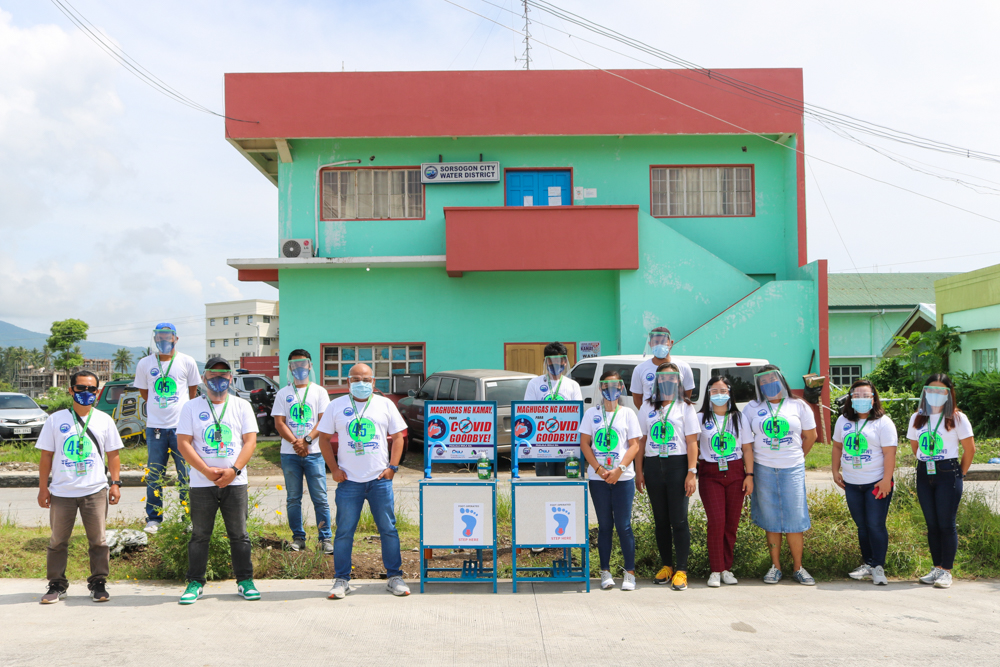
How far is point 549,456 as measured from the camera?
6613 mm

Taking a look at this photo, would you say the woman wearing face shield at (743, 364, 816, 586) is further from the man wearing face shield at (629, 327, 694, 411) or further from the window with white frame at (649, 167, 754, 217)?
the window with white frame at (649, 167, 754, 217)

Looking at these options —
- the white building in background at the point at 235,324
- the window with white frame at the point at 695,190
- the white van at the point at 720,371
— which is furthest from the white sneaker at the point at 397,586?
the white building in background at the point at 235,324

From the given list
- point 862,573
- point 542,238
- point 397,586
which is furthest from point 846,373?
point 397,586

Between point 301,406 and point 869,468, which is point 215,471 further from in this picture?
point 869,468

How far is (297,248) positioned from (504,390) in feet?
23.2

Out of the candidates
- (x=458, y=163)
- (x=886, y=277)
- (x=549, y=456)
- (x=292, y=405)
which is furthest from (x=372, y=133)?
(x=886, y=277)

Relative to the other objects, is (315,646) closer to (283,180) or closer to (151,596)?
(151,596)

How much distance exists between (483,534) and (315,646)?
175 cm

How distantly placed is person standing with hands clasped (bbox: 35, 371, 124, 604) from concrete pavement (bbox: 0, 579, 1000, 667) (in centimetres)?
25

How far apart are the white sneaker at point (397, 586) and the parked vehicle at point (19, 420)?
15.2 metres

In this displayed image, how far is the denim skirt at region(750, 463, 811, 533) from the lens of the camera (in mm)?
6320

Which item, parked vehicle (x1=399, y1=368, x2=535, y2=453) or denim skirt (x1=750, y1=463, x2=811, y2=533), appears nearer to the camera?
denim skirt (x1=750, y1=463, x2=811, y2=533)

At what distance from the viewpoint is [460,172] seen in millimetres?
17562

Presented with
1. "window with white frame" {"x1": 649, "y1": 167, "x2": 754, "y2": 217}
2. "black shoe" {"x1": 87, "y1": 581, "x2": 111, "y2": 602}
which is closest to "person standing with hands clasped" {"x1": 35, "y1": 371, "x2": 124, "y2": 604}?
"black shoe" {"x1": 87, "y1": 581, "x2": 111, "y2": 602}
